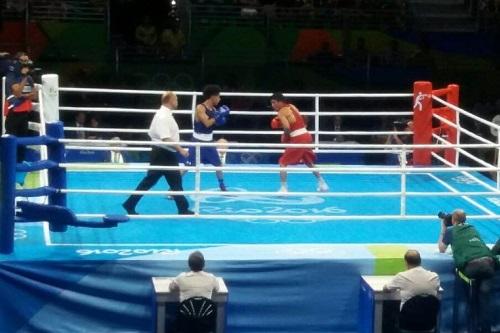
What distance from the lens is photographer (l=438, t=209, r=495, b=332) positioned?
7668 mm

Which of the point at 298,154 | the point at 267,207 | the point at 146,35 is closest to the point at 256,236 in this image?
the point at 267,207

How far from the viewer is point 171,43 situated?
653 inches

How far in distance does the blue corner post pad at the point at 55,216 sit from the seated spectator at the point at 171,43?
872 centimetres

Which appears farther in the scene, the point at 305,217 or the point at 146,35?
the point at 146,35

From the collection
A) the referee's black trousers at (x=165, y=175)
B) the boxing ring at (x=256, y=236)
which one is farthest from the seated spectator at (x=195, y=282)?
the referee's black trousers at (x=165, y=175)

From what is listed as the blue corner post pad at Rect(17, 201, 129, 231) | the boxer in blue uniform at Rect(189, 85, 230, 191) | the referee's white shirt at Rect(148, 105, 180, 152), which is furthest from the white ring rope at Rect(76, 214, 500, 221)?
the boxer in blue uniform at Rect(189, 85, 230, 191)

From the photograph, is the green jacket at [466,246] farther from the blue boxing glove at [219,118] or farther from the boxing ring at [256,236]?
the blue boxing glove at [219,118]

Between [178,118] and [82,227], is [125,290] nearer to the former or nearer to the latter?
[82,227]

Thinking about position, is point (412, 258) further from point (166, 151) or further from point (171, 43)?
point (171, 43)

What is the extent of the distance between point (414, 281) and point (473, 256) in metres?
0.53

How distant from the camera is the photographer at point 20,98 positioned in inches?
411

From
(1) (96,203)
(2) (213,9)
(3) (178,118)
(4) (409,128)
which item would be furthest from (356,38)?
(1) (96,203)

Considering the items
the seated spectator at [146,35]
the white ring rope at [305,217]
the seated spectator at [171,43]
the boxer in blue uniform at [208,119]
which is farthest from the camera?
the seated spectator at [146,35]

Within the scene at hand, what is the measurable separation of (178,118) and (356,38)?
357 centimetres
